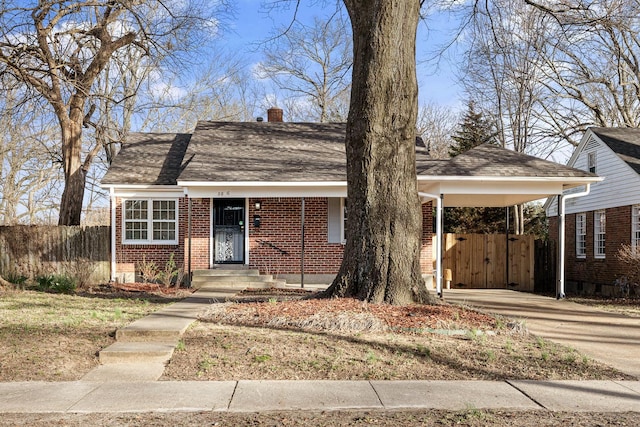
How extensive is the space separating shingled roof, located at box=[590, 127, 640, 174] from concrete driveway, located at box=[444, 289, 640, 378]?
22.7 feet

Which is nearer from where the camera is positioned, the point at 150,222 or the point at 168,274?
the point at 168,274

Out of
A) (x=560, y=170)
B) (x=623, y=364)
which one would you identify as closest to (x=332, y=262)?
(x=560, y=170)

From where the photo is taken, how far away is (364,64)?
32.5 feet

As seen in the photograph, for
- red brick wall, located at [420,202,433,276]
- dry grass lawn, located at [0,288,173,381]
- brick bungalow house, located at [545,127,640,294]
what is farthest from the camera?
brick bungalow house, located at [545,127,640,294]

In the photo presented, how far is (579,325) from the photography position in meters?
10.5

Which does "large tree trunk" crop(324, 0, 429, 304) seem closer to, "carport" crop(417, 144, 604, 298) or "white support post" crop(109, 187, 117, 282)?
"carport" crop(417, 144, 604, 298)

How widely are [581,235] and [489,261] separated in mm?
4914

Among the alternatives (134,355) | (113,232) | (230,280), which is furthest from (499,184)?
(113,232)

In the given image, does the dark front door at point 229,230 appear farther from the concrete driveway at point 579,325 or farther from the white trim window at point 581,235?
the white trim window at point 581,235

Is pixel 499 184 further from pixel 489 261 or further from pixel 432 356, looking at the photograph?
pixel 432 356

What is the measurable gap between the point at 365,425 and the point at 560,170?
11788 mm

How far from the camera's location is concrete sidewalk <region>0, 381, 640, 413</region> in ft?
17.5

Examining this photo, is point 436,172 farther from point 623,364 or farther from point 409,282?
point 623,364

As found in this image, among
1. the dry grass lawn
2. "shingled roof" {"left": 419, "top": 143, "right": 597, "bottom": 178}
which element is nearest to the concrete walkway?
the dry grass lawn
